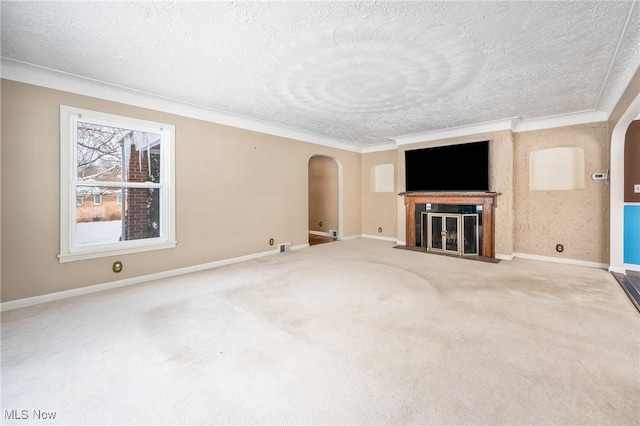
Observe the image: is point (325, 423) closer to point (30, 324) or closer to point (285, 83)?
point (30, 324)

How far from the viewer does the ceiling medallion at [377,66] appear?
2.25 meters

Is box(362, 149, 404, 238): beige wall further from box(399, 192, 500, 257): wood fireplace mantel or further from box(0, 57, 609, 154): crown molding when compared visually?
box(399, 192, 500, 257): wood fireplace mantel

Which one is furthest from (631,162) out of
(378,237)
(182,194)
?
(182,194)

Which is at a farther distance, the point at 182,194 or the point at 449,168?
the point at 449,168

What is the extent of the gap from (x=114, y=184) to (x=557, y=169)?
21.2 feet

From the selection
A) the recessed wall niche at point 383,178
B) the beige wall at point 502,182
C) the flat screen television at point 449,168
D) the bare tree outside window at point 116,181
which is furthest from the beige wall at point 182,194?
the beige wall at point 502,182

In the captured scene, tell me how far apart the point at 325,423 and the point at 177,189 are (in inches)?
138

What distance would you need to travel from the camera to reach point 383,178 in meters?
6.96

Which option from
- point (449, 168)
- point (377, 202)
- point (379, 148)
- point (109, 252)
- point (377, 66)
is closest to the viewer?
point (377, 66)

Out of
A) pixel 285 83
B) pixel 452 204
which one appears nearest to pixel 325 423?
pixel 285 83

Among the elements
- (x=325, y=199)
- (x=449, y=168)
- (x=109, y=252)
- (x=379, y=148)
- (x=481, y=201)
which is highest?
(x=379, y=148)

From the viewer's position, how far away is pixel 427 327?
2.31m

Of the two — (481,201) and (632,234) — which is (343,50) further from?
(632,234)
